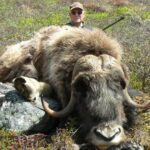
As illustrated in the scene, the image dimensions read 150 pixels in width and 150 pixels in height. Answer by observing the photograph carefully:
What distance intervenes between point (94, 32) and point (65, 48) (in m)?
0.41

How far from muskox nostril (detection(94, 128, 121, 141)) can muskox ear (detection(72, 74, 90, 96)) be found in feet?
1.90

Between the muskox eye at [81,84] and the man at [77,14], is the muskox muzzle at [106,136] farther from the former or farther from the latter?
the man at [77,14]

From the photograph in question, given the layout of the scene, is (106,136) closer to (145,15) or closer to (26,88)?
(26,88)

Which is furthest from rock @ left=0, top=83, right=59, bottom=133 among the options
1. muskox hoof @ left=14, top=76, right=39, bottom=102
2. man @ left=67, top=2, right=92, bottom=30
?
man @ left=67, top=2, right=92, bottom=30

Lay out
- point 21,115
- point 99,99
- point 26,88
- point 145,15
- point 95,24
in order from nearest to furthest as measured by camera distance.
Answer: point 99,99
point 21,115
point 26,88
point 95,24
point 145,15

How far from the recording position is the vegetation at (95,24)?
26.2 ft

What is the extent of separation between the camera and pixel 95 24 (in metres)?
16.2

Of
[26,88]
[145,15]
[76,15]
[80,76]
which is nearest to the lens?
[80,76]

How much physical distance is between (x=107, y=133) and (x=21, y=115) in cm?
117

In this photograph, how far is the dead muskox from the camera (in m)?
5.15

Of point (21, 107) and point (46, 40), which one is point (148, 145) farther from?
point (46, 40)

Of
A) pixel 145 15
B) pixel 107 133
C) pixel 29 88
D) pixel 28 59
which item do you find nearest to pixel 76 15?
pixel 28 59

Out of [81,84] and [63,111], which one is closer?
[81,84]

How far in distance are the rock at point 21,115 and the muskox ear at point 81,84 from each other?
0.54 m
